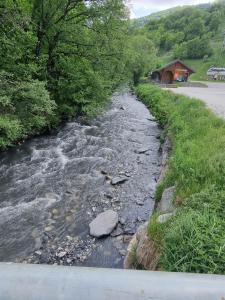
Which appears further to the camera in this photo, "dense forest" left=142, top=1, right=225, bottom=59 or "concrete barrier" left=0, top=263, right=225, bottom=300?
"dense forest" left=142, top=1, right=225, bottom=59

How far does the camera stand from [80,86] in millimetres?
15336

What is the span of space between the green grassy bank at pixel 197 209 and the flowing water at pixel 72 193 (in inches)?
62.3

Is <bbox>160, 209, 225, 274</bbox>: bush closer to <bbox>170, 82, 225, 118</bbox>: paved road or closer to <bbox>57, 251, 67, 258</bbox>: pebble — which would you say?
<bbox>57, 251, 67, 258</bbox>: pebble

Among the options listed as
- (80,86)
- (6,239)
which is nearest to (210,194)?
(6,239)

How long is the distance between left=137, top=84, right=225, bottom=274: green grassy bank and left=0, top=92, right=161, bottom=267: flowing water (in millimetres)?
1583

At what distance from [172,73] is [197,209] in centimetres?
5190

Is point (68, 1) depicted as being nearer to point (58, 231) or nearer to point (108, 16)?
point (108, 16)

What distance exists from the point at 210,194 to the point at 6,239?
4.48 meters

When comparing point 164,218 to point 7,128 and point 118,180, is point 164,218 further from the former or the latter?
point 7,128

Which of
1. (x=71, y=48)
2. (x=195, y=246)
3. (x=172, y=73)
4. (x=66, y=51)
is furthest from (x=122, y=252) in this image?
(x=172, y=73)

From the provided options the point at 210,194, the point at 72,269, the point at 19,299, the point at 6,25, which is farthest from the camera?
the point at 6,25

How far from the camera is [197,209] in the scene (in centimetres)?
409

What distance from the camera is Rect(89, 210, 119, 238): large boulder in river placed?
6078 mm

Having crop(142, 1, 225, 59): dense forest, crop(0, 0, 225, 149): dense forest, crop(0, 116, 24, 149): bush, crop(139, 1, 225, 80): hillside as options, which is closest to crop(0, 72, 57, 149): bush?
crop(0, 116, 24, 149): bush
